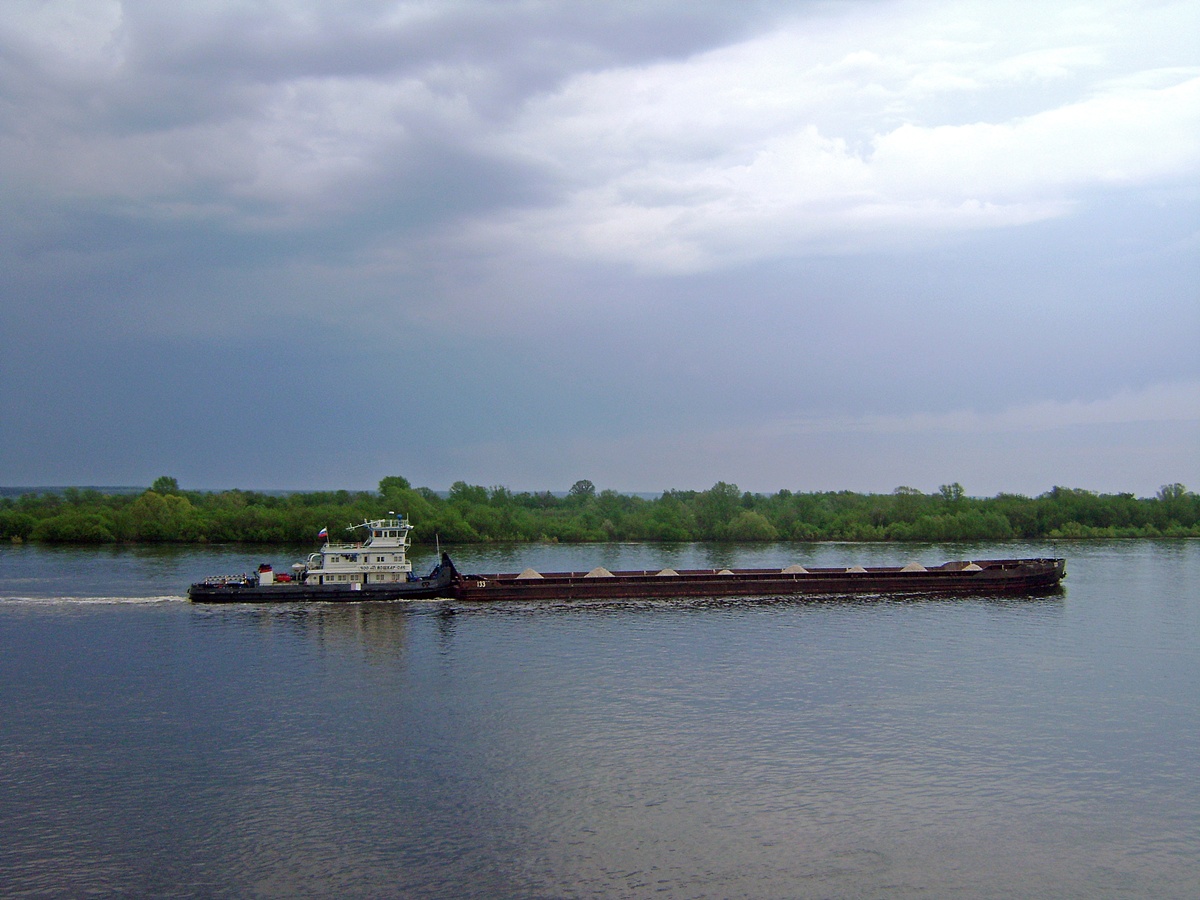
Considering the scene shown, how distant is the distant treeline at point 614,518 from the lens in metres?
110

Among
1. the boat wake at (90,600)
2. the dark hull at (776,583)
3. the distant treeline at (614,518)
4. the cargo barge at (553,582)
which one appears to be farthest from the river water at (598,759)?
the distant treeline at (614,518)

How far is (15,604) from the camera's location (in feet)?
183

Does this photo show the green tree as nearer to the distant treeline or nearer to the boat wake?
the distant treeline

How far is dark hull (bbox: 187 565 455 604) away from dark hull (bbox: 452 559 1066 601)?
2.09 metres

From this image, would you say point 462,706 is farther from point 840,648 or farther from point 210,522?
point 210,522

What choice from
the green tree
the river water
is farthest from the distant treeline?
the river water

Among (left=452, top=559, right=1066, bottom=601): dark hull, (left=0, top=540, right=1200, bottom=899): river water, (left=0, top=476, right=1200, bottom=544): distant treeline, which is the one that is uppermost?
(left=0, top=476, right=1200, bottom=544): distant treeline

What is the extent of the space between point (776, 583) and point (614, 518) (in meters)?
64.8

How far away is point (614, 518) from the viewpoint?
128500mm

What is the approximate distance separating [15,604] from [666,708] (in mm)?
45988

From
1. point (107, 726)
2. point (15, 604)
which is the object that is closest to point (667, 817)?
point (107, 726)

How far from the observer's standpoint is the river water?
67.5 feet

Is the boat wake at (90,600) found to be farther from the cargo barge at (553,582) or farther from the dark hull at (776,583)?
the dark hull at (776,583)

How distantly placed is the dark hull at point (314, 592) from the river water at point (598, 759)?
5.98m
